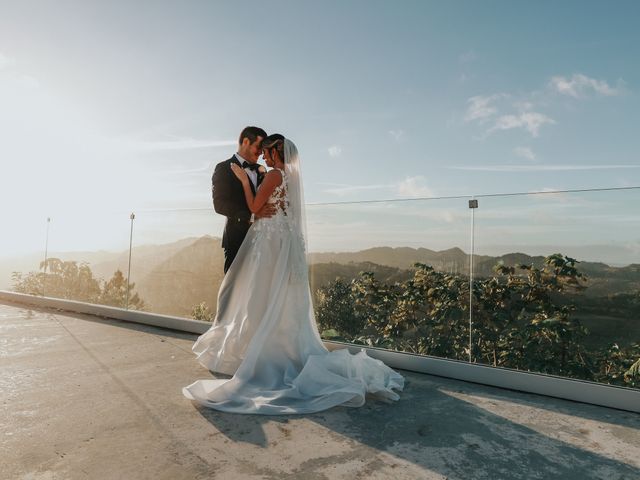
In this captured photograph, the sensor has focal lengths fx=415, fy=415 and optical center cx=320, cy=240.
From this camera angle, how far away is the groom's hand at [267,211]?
10.5ft

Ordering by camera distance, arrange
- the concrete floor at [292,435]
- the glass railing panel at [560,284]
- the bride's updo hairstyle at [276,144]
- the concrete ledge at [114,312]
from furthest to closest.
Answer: the concrete ledge at [114,312]
the bride's updo hairstyle at [276,144]
the glass railing panel at [560,284]
the concrete floor at [292,435]

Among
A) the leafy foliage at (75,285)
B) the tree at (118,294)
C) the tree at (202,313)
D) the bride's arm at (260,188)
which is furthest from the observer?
the leafy foliage at (75,285)

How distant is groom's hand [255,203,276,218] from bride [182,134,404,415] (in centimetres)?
3

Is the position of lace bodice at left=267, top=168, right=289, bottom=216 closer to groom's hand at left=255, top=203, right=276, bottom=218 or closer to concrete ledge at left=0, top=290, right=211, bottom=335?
groom's hand at left=255, top=203, right=276, bottom=218

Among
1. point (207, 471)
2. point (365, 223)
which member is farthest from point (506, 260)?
point (207, 471)

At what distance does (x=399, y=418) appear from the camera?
2.22 meters

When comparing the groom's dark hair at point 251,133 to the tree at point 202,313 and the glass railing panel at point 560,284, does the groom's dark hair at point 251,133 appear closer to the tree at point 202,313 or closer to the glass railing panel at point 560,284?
the glass railing panel at point 560,284

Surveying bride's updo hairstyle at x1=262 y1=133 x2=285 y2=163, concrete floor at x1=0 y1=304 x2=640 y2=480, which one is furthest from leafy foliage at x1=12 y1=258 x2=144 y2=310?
bride's updo hairstyle at x1=262 y1=133 x2=285 y2=163

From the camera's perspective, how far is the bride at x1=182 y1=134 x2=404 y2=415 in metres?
2.41

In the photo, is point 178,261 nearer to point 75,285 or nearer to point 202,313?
point 202,313

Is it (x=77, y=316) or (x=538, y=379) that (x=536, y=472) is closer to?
(x=538, y=379)

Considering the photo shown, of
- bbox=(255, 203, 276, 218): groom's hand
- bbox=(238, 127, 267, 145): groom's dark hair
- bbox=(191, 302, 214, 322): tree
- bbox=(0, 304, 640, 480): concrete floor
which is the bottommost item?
bbox=(0, 304, 640, 480): concrete floor

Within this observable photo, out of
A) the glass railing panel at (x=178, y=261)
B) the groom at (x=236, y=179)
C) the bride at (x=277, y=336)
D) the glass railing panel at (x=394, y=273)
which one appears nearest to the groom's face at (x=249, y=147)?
the groom at (x=236, y=179)

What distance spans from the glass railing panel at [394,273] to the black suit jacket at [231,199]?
765 millimetres
